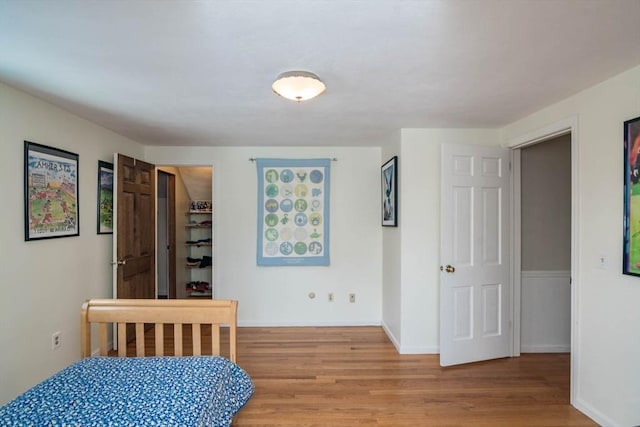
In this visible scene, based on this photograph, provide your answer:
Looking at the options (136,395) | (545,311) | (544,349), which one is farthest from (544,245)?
(136,395)

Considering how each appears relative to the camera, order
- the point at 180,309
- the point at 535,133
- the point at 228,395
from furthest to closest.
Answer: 1. the point at 535,133
2. the point at 180,309
3. the point at 228,395

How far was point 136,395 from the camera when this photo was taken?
1565 mm

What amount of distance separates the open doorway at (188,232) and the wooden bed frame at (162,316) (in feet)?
11.1

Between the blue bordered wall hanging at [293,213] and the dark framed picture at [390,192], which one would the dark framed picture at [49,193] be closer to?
the blue bordered wall hanging at [293,213]

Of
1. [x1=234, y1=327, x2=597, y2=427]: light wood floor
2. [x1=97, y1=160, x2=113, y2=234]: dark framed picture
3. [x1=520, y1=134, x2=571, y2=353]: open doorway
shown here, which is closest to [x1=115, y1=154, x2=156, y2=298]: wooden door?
[x1=97, y1=160, x2=113, y2=234]: dark framed picture

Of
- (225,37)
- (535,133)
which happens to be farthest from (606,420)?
(225,37)

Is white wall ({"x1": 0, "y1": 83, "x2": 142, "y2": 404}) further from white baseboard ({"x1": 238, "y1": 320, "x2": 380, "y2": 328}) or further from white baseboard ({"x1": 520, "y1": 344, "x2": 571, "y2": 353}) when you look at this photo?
white baseboard ({"x1": 520, "y1": 344, "x2": 571, "y2": 353})

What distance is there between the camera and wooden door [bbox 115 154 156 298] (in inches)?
136

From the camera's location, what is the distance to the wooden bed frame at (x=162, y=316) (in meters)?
2.14

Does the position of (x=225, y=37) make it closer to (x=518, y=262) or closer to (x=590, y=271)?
(x=590, y=271)

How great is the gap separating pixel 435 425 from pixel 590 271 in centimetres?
152

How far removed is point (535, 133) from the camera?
295cm

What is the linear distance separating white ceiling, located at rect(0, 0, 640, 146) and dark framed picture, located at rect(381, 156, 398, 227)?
0.75 m

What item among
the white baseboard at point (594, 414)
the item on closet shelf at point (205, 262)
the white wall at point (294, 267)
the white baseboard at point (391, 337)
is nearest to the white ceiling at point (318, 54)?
the white wall at point (294, 267)
